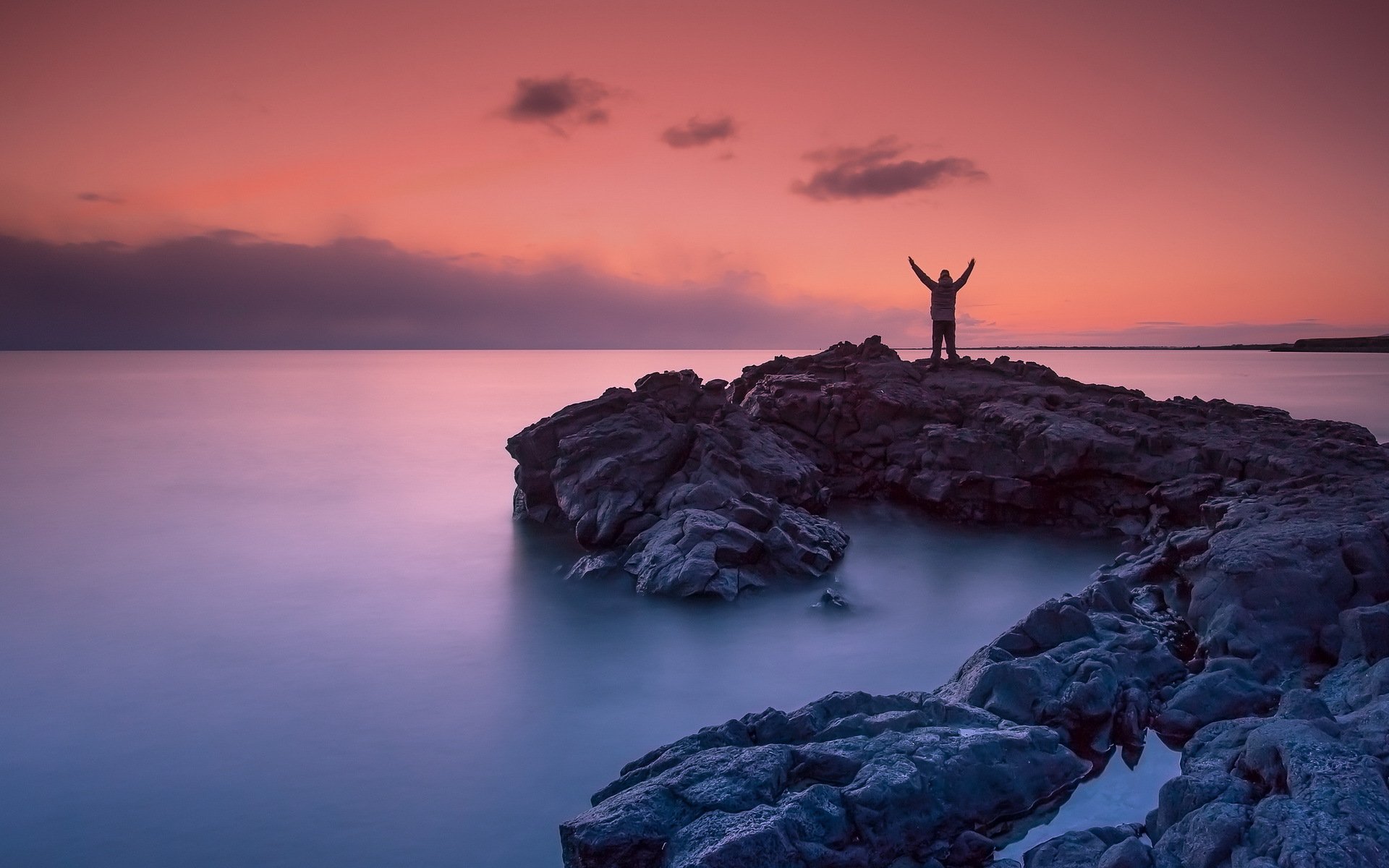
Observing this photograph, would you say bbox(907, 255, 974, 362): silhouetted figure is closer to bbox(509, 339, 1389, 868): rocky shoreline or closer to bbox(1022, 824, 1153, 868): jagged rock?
bbox(509, 339, 1389, 868): rocky shoreline

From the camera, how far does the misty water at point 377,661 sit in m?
6.88

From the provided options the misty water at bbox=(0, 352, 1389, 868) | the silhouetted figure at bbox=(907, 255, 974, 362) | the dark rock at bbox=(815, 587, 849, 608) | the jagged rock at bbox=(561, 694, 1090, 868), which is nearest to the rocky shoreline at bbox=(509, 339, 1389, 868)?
the jagged rock at bbox=(561, 694, 1090, 868)

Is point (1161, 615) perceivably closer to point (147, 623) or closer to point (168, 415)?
point (147, 623)

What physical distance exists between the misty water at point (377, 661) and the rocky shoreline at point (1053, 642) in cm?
73

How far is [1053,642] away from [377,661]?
338 inches

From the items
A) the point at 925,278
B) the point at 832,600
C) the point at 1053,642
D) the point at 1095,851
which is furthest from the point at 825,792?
the point at 925,278

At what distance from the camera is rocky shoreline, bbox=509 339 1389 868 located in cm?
528

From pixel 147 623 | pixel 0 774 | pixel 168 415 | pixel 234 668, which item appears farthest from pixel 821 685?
pixel 168 415

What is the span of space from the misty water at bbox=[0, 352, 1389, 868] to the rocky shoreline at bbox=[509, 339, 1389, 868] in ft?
2.39

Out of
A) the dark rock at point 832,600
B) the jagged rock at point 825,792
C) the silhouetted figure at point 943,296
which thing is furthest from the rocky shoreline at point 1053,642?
the silhouetted figure at point 943,296

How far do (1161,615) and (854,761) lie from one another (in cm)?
686

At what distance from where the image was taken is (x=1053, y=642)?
348 inches

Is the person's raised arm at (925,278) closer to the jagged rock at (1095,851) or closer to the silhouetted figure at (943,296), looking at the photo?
the silhouetted figure at (943,296)

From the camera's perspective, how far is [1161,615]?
10.5m
